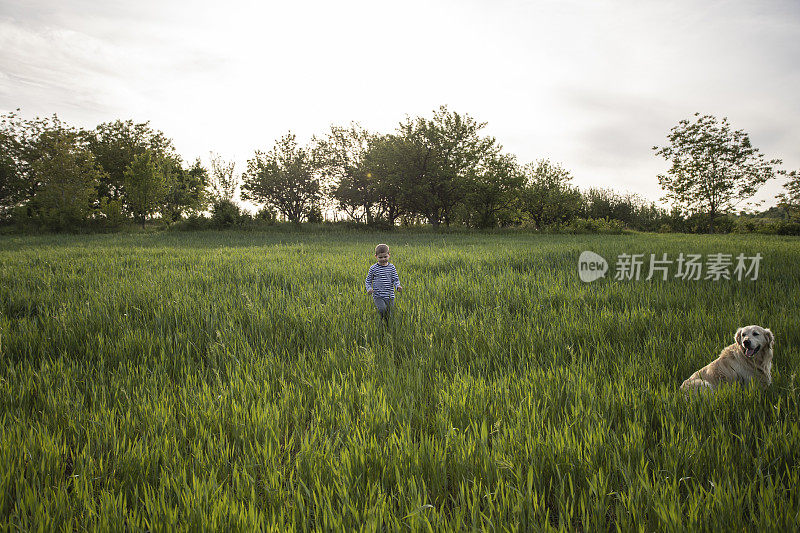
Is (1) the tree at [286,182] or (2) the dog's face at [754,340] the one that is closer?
(2) the dog's face at [754,340]

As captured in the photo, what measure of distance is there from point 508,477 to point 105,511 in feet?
6.13

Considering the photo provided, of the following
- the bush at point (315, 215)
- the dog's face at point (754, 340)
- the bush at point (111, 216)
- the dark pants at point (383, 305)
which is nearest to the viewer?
the dog's face at point (754, 340)

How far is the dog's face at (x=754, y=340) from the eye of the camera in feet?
7.38

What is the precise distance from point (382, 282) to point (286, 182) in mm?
42401

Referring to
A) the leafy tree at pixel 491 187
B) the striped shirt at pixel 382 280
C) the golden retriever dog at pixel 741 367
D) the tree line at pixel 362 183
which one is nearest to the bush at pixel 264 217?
the tree line at pixel 362 183

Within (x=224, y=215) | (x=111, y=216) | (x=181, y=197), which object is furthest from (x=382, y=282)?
(x=181, y=197)

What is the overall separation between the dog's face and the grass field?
29 centimetres

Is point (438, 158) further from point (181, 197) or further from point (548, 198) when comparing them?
point (181, 197)

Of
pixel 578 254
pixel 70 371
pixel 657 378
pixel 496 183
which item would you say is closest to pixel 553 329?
pixel 657 378

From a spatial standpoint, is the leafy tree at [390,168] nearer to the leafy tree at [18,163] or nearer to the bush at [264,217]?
the bush at [264,217]

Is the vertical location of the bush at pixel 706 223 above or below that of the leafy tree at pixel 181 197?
below

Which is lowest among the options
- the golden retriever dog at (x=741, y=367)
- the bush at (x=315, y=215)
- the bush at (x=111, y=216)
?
the golden retriever dog at (x=741, y=367)

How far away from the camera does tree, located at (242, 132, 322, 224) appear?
4259 centimetres

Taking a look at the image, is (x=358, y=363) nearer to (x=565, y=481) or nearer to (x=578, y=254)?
(x=565, y=481)
